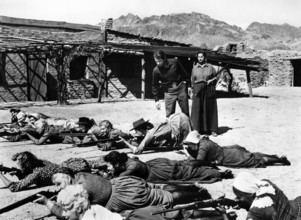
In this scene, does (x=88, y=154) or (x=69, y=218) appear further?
(x=88, y=154)

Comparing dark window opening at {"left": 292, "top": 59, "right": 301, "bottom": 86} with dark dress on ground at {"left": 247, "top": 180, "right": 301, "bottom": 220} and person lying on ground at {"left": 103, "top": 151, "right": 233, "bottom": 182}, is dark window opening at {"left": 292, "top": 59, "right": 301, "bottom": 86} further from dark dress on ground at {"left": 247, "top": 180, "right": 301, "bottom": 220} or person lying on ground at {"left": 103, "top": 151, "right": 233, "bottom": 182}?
dark dress on ground at {"left": 247, "top": 180, "right": 301, "bottom": 220}

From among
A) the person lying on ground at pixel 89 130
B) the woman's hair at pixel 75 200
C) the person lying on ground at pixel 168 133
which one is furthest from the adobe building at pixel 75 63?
Result: the woman's hair at pixel 75 200

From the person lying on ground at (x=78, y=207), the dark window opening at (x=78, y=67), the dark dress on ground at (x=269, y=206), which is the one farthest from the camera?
the dark window opening at (x=78, y=67)

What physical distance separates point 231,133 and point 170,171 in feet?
14.6

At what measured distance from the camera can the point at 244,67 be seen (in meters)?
18.3

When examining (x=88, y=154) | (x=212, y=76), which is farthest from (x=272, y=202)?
(x=212, y=76)

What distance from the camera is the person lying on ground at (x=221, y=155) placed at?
636 centimetres

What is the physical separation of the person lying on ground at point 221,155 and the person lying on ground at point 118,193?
160 cm

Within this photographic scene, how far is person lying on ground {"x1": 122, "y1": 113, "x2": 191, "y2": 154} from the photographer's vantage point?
757 cm

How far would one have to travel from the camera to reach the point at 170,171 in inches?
226

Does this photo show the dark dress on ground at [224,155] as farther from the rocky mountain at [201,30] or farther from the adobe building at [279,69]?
the rocky mountain at [201,30]

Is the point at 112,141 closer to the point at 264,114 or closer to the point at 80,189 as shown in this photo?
the point at 80,189

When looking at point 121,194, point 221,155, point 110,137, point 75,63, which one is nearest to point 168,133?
point 110,137

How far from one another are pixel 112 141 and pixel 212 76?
9.35ft
